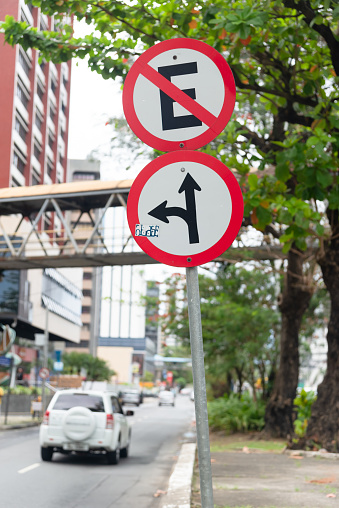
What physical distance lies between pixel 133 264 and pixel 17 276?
63.8 feet

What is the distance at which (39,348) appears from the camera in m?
63.6

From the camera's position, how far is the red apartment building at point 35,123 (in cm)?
3734

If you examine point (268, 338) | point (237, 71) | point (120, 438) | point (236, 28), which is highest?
point (237, 71)

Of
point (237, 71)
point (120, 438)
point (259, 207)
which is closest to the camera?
point (259, 207)

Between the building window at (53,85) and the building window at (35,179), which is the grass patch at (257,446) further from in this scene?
the building window at (53,85)

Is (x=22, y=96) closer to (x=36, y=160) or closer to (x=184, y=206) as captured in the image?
(x=36, y=160)

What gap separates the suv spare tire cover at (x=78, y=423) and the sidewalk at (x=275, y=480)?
118 inches

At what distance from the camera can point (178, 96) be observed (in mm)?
3730

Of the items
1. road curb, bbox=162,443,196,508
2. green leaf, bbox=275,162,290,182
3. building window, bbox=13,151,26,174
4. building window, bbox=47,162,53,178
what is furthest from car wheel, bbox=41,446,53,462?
building window, bbox=47,162,53,178

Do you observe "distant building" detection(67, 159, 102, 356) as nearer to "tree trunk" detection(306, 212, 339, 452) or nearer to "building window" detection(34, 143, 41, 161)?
"building window" detection(34, 143, 41, 161)

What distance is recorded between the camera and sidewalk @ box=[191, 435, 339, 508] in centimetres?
729

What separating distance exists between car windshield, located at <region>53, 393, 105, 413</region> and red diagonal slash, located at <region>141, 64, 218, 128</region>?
1240cm

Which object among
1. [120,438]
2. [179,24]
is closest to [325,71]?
[179,24]

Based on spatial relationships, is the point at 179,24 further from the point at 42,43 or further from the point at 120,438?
the point at 120,438
